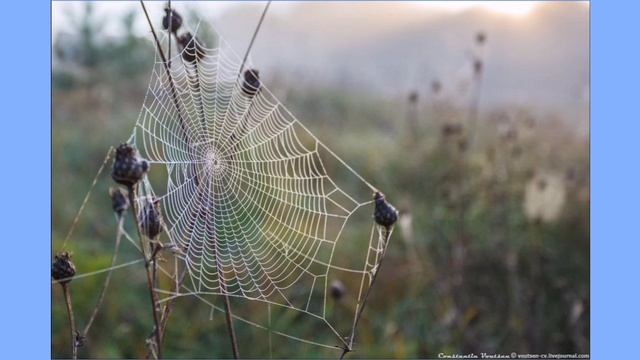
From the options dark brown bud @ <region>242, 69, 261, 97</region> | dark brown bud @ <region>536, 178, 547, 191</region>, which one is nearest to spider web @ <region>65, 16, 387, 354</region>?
dark brown bud @ <region>242, 69, 261, 97</region>

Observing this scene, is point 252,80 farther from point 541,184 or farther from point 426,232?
point 426,232

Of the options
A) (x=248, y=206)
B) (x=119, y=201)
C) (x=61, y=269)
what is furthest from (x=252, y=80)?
(x=248, y=206)

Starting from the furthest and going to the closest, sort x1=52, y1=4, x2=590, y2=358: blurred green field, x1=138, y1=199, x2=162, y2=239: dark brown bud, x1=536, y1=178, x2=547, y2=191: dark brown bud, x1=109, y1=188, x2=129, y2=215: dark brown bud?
x1=536, y1=178, x2=547, y2=191: dark brown bud, x1=52, y1=4, x2=590, y2=358: blurred green field, x1=109, y1=188, x2=129, y2=215: dark brown bud, x1=138, y1=199, x2=162, y2=239: dark brown bud

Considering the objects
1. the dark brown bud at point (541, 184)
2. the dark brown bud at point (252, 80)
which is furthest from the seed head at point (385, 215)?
the dark brown bud at point (541, 184)

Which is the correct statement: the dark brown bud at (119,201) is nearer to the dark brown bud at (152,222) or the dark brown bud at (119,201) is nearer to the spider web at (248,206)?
the spider web at (248,206)

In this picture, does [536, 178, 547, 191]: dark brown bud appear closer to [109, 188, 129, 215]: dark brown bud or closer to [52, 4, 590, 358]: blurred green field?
[52, 4, 590, 358]: blurred green field

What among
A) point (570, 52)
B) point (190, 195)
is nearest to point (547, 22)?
point (570, 52)

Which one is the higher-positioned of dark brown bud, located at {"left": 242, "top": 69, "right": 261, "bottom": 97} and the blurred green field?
dark brown bud, located at {"left": 242, "top": 69, "right": 261, "bottom": 97}
